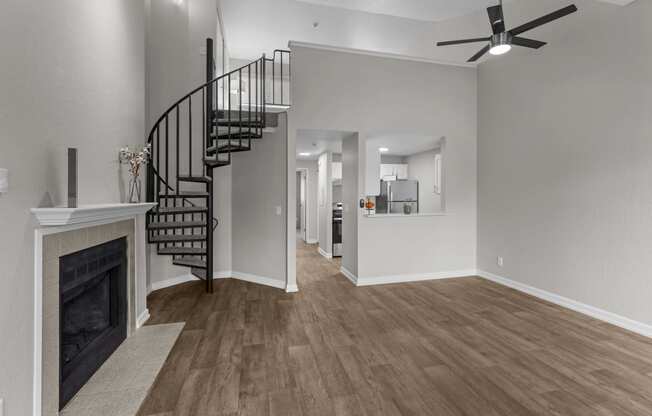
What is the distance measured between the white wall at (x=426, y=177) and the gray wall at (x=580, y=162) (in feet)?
10.3

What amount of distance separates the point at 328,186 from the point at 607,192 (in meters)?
4.37

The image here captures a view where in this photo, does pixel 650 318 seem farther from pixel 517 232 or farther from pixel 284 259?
pixel 284 259

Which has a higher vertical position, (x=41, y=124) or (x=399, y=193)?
(x=41, y=124)

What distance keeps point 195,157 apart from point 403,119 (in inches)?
132

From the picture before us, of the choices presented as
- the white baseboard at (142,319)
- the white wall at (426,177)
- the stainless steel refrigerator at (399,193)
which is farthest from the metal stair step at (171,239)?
the white wall at (426,177)

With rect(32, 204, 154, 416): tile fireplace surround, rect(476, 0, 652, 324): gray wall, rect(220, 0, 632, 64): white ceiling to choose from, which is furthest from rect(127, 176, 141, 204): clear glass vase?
rect(476, 0, 652, 324): gray wall

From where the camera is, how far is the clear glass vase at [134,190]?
283 centimetres

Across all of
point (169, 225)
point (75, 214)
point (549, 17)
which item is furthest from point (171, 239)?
point (549, 17)

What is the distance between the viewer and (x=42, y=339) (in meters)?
1.58

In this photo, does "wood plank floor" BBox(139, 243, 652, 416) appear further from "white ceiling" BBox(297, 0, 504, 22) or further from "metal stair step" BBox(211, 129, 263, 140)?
"white ceiling" BBox(297, 0, 504, 22)

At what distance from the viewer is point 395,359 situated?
2.37m

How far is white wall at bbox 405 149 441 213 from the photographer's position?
771 centimetres

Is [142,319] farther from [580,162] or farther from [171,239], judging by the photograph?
[580,162]

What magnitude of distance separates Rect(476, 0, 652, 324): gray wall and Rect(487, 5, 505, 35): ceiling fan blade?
Answer: 1.49 m
